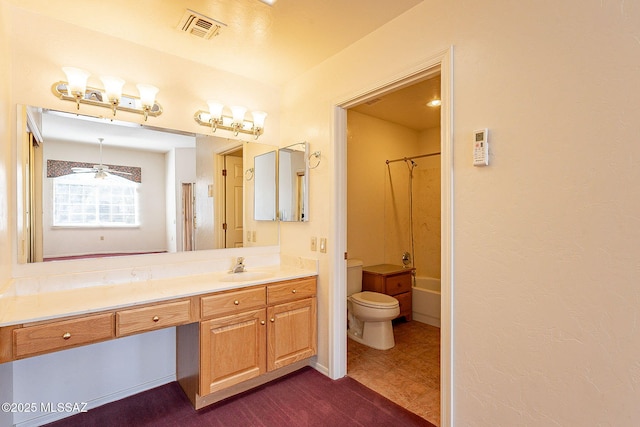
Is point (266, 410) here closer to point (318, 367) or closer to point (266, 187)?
point (318, 367)

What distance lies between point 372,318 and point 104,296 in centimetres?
214

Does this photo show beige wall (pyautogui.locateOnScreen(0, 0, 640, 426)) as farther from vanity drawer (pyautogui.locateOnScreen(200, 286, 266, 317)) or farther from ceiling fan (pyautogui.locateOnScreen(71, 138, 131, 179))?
vanity drawer (pyautogui.locateOnScreen(200, 286, 266, 317))

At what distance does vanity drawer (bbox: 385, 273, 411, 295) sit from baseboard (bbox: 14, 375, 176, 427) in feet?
7.31

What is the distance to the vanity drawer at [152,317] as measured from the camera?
1.71 meters

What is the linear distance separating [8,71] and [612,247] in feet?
9.90

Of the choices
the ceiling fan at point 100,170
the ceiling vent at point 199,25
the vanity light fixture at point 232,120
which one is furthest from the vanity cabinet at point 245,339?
the ceiling vent at point 199,25

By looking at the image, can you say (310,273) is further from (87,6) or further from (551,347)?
(87,6)

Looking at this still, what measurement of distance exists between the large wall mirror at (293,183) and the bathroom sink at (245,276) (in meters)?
0.53

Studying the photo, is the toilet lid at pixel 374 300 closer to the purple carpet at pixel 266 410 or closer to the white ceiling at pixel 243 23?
the purple carpet at pixel 266 410

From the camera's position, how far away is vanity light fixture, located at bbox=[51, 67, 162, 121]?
6.36 ft

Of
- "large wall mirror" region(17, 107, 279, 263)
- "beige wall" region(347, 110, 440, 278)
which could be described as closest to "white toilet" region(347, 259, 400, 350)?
"beige wall" region(347, 110, 440, 278)

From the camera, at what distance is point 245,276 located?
252 centimetres

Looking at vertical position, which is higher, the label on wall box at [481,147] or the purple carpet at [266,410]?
the label on wall box at [481,147]

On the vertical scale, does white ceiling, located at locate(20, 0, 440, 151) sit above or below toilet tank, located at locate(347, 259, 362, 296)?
above
